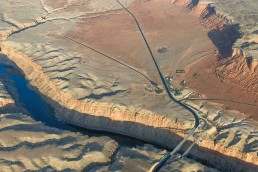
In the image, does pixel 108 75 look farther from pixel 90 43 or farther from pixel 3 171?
pixel 3 171

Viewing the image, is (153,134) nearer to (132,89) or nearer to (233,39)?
(132,89)

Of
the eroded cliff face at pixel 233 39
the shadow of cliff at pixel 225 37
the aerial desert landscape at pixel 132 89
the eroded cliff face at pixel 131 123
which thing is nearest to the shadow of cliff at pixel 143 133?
the eroded cliff face at pixel 131 123

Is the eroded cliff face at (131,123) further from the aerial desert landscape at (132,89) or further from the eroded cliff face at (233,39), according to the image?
the eroded cliff face at (233,39)

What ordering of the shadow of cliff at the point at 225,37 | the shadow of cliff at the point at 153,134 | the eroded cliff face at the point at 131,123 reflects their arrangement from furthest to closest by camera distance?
the shadow of cliff at the point at 225,37 → the eroded cliff face at the point at 131,123 → the shadow of cliff at the point at 153,134

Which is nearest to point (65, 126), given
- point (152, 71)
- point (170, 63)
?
point (152, 71)

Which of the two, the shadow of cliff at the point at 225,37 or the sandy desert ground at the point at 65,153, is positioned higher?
the shadow of cliff at the point at 225,37

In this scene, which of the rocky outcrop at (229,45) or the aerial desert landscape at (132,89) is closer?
the aerial desert landscape at (132,89)

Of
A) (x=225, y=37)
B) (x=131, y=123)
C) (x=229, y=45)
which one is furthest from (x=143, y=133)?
(x=225, y=37)
